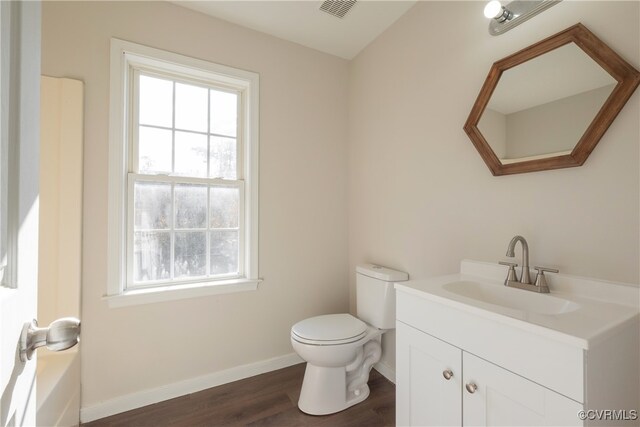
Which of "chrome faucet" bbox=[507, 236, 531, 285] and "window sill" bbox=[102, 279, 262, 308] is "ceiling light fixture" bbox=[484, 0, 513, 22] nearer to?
"chrome faucet" bbox=[507, 236, 531, 285]

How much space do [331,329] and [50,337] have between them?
141 centimetres

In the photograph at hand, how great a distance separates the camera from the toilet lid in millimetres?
1611

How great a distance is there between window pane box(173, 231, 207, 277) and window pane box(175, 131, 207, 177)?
413 mm

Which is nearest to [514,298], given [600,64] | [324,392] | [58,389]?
[600,64]

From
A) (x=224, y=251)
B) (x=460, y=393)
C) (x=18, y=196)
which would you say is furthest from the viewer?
(x=224, y=251)

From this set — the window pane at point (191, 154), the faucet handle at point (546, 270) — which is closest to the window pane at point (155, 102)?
the window pane at point (191, 154)

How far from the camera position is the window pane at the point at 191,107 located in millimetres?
1904

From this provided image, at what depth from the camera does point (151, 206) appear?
180cm

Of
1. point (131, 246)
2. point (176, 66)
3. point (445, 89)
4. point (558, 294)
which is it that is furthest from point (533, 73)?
point (131, 246)

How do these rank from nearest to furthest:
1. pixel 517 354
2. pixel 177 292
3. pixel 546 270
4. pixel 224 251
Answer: pixel 517 354 < pixel 546 270 < pixel 177 292 < pixel 224 251

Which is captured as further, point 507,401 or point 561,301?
point 561,301

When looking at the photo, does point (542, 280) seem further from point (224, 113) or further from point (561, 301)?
point (224, 113)

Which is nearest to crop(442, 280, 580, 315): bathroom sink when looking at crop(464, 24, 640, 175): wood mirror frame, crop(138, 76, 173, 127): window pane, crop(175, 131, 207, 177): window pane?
crop(464, 24, 640, 175): wood mirror frame

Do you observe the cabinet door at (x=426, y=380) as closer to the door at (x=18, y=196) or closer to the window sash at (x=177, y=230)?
the door at (x=18, y=196)
